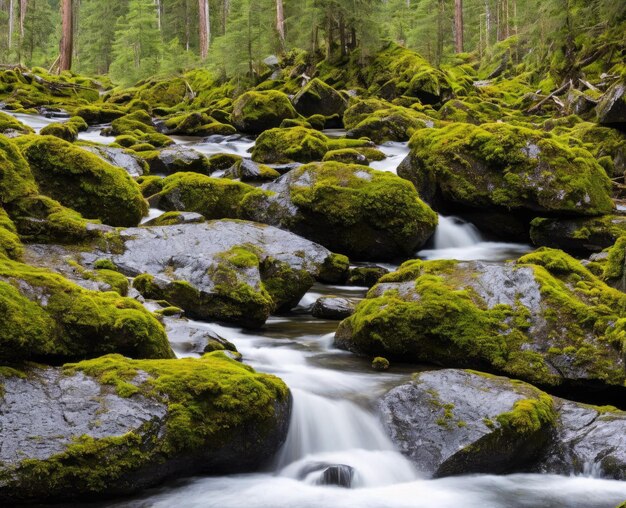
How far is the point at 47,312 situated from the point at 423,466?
11.1 feet

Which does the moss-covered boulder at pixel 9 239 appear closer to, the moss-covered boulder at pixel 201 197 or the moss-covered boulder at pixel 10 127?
the moss-covered boulder at pixel 201 197

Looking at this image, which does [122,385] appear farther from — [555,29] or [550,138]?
[555,29]

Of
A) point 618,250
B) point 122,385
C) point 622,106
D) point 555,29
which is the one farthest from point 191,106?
point 122,385

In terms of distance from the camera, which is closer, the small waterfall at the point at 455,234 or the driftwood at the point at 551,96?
the small waterfall at the point at 455,234

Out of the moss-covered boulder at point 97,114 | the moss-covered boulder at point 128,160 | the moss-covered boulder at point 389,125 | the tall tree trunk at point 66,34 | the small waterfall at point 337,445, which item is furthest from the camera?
the tall tree trunk at point 66,34

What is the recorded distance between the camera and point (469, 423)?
5.20 meters

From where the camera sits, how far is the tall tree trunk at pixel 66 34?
30.4 metres

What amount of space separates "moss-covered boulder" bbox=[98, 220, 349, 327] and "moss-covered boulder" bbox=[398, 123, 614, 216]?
167 inches

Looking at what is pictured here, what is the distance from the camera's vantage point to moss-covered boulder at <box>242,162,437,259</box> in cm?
1134

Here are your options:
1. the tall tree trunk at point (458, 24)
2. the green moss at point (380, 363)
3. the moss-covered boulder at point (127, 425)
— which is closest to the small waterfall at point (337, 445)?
the moss-covered boulder at point (127, 425)

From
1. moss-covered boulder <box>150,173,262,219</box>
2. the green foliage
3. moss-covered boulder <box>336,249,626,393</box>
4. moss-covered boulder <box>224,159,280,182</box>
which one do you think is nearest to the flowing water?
moss-covered boulder <box>336,249,626,393</box>

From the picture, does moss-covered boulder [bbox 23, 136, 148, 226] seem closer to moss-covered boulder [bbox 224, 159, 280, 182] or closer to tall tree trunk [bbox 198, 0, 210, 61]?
moss-covered boulder [bbox 224, 159, 280, 182]

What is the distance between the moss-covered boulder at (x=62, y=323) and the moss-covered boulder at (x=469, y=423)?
233 cm

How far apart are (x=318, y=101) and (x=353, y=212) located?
41.1ft
